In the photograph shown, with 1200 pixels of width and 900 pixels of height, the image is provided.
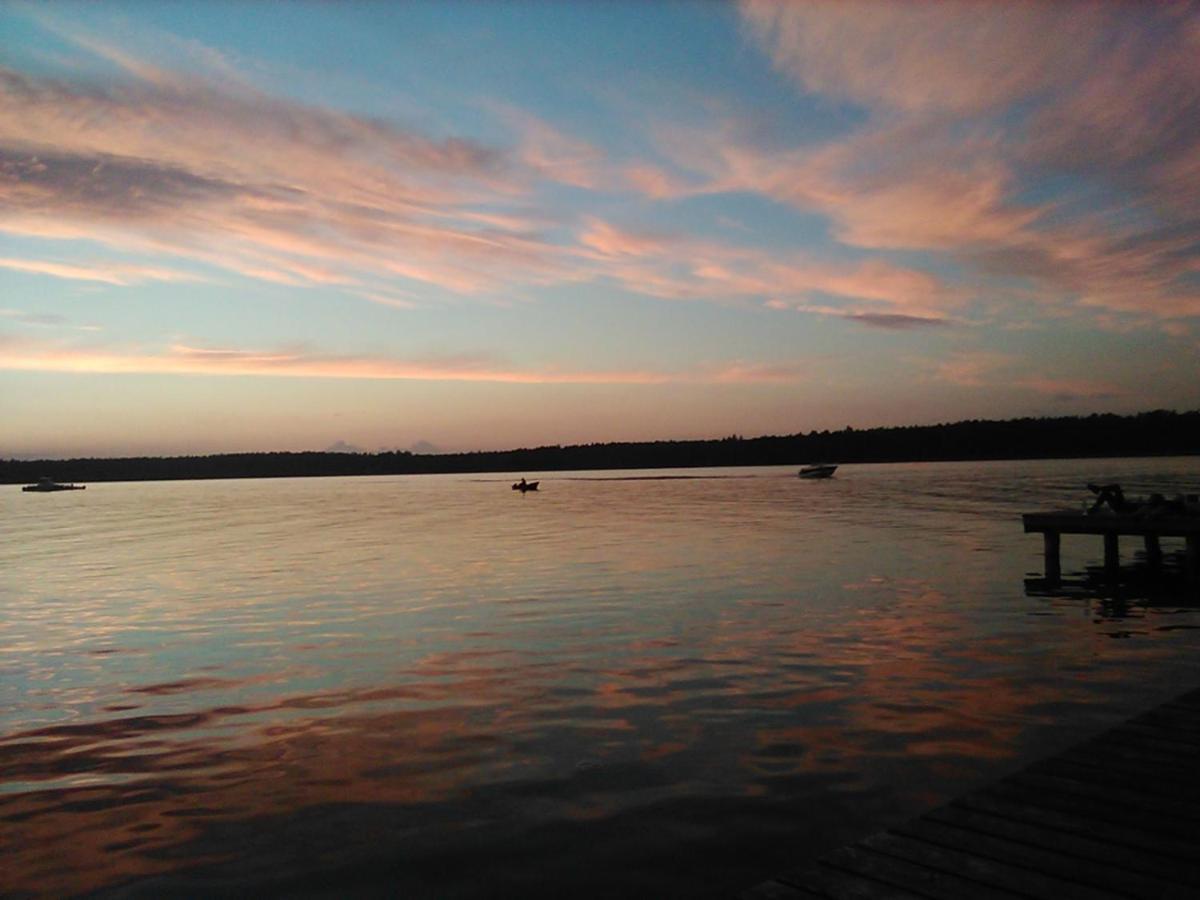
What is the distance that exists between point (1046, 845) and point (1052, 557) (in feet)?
82.2

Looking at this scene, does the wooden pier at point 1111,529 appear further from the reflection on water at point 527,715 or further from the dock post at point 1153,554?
the reflection on water at point 527,715

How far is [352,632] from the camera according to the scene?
851 inches

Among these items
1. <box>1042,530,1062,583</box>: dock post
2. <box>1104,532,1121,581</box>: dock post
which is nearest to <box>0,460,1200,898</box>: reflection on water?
<box>1042,530,1062,583</box>: dock post

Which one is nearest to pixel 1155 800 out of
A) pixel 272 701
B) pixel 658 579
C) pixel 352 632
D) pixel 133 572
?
pixel 272 701

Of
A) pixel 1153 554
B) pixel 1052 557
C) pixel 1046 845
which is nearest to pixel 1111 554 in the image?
pixel 1153 554

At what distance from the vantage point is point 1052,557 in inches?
1147

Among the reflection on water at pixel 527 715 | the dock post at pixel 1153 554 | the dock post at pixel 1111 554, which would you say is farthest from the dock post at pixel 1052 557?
the dock post at pixel 1153 554

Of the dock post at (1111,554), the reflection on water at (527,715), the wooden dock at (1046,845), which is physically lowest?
the reflection on water at (527,715)

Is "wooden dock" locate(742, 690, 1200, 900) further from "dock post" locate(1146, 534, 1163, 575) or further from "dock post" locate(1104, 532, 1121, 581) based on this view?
"dock post" locate(1146, 534, 1163, 575)

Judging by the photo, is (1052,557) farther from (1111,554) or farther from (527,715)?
(527,715)

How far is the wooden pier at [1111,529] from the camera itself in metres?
27.7

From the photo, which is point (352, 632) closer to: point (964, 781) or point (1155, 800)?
point (964, 781)

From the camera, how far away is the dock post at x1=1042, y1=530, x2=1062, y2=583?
28609 millimetres

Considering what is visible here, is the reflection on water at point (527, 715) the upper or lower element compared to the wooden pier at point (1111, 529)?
lower
